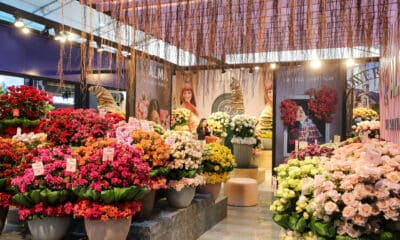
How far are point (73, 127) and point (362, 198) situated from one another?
2455mm

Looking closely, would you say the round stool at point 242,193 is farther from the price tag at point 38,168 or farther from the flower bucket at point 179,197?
A: the price tag at point 38,168

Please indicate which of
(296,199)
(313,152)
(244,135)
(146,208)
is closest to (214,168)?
(313,152)

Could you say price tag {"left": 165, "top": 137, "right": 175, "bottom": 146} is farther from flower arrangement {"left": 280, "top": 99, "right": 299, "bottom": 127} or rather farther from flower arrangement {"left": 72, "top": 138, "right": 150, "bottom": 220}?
flower arrangement {"left": 280, "top": 99, "right": 299, "bottom": 127}

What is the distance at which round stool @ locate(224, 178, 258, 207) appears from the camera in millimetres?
5859

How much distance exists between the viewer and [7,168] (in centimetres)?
286

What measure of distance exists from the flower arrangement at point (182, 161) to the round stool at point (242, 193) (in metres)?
2.08

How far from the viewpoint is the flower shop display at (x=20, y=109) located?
360 cm

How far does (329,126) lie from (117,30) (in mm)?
4178

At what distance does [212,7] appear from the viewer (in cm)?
215

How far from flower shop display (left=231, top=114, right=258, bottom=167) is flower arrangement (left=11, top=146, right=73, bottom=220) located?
15.8 feet

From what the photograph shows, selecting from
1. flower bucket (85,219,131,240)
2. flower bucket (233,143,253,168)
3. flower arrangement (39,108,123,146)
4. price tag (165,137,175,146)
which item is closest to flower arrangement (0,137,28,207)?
flower arrangement (39,108,123,146)

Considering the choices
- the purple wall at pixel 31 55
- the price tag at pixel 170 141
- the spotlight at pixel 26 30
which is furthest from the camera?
the spotlight at pixel 26 30

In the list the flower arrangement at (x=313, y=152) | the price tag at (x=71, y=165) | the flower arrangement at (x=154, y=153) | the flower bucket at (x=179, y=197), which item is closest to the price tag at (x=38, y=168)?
the price tag at (x=71, y=165)

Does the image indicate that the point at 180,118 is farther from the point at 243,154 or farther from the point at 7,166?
the point at 7,166
